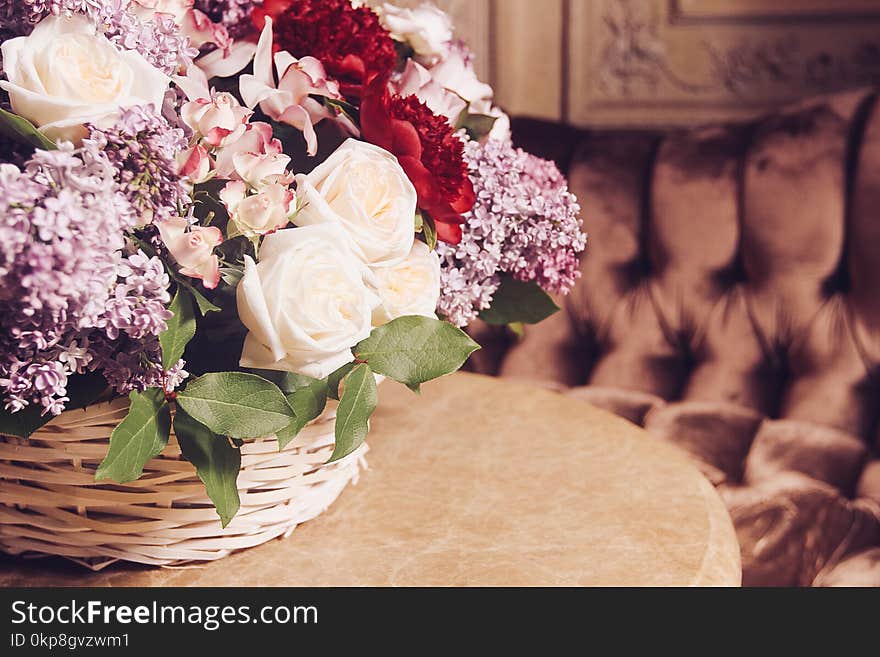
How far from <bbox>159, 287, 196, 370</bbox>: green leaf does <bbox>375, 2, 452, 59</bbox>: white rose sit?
283 mm

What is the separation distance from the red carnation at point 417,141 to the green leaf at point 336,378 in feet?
0.35

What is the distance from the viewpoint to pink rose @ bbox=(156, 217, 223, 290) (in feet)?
1.47

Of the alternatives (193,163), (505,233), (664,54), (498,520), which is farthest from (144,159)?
(664,54)

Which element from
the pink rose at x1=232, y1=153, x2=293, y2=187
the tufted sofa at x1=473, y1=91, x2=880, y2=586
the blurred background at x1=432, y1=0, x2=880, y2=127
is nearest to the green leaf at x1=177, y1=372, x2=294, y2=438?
the pink rose at x1=232, y1=153, x2=293, y2=187

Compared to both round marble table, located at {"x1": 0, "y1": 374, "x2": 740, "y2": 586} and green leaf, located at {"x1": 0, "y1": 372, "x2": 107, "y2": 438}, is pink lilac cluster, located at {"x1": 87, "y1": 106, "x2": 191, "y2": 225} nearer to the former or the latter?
green leaf, located at {"x1": 0, "y1": 372, "x2": 107, "y2": 438}

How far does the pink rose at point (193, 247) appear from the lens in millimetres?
448

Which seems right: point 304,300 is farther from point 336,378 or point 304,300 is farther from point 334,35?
point 334,35

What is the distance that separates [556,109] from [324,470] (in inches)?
56.7

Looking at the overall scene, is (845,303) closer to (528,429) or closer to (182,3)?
(528,429)

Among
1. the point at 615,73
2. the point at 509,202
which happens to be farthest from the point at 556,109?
the point at 509,202

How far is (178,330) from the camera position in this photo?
47 centimetres

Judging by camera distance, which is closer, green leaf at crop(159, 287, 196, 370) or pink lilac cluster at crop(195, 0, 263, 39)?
green leaf at crop(159, 287, 196, 370)

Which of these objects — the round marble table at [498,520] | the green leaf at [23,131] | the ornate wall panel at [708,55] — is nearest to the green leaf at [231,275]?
the green leaf at [23,131]

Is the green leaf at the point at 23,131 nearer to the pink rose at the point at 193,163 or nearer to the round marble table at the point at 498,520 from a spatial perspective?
the pink rose at the point at 193,163
